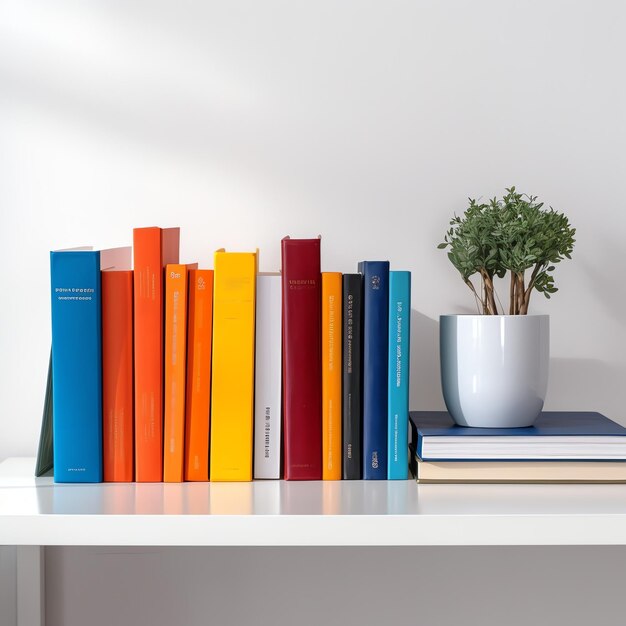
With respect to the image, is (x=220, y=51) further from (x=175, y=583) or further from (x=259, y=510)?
(x=175, y=583)

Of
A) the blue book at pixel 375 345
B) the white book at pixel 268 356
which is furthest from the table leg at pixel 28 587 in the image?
the blue book at pixel 375 345

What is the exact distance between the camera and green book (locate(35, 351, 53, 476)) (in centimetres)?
91

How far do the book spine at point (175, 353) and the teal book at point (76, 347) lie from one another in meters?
0.08

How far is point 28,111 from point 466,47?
2.05ft

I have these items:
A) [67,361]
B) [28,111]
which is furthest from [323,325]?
[28,111]

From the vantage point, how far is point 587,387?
44.5 inches

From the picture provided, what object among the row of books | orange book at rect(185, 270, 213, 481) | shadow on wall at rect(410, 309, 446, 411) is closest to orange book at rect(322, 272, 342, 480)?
the row of books

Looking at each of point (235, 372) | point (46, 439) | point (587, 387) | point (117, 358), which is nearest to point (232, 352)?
point (235, 372)

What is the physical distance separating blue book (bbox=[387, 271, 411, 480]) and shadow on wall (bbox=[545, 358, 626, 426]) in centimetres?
33

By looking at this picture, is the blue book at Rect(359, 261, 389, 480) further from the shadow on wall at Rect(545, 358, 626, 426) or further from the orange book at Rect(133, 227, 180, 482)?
the shadow on wall at Rect(545, 358, 626, 426)

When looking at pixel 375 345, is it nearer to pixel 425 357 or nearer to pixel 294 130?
pixel 425 357

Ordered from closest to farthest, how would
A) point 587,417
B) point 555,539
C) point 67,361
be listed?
point 555,539, point 67,361, point 587,417

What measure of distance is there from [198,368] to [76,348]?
138 millimetres

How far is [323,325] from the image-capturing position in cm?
90
